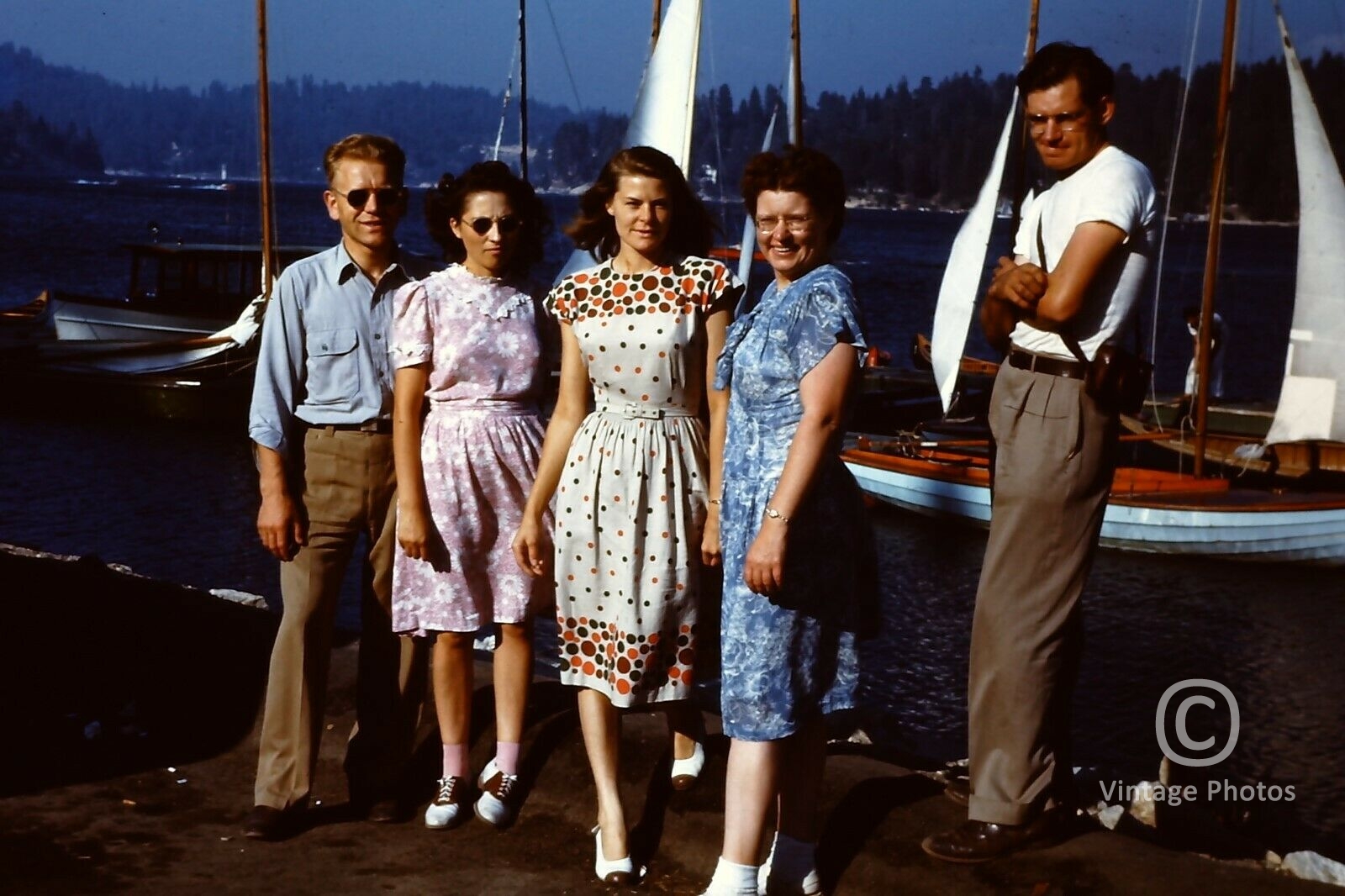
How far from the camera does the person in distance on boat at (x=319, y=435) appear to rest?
177 inches

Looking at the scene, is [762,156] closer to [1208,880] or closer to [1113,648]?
[1208,880]

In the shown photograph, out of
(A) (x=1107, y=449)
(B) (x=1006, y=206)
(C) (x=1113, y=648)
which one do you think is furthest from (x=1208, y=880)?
(B) (x=1006, y=206)

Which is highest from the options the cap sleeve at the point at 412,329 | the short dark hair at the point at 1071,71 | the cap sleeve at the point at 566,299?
the short dark hair at the point at 1071,71

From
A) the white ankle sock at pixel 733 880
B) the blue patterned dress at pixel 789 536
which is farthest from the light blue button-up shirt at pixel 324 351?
the white ankle sock at pixel 733 880

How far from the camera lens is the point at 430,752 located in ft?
16.6

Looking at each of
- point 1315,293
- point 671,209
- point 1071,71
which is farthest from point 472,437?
point 1315,293

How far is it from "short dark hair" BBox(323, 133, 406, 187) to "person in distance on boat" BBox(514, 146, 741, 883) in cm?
67

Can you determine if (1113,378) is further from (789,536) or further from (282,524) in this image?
(282,524)

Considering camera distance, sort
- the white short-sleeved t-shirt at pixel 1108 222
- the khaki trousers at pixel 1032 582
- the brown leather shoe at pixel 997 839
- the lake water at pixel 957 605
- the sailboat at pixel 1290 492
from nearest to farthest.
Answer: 1. the white short-sleeved t-shirt at pixel 1108 222
2. the khaki trousers at pixel 1032 582
3. the brown leather shoe at pixel 997 839
4. the lake water at pixel 957 605
5. the sailboat at pixel 1290 492

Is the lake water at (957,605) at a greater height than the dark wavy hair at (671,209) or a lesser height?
lesser

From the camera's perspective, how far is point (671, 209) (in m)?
4.11

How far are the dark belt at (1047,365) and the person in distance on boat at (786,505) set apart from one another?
1.42 ft

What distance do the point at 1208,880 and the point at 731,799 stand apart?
1.13 meters

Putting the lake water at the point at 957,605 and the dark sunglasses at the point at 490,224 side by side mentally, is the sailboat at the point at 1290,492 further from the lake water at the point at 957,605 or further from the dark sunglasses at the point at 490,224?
the dark sunglasses at the point at 490,224
